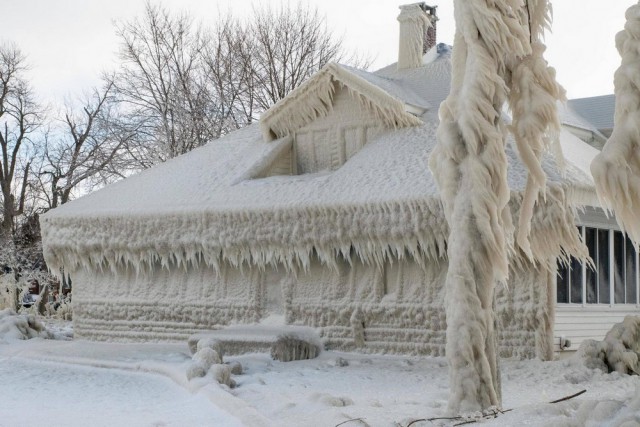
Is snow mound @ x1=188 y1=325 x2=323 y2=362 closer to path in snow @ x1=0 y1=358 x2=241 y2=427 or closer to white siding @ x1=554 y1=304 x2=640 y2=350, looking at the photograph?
path in snow @ x1=0 y1=358 x2=241 y2=427

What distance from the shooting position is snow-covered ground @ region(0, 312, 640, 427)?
26.0 feet

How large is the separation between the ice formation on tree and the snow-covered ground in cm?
140

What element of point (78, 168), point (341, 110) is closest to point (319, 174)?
point (341, 110)

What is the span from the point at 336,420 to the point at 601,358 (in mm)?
5088

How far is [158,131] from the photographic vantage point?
32.0 m

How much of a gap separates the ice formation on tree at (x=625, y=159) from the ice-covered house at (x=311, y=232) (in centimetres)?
457

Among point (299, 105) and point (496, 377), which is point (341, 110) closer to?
point (299, 105)

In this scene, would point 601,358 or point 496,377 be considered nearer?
point 496,377

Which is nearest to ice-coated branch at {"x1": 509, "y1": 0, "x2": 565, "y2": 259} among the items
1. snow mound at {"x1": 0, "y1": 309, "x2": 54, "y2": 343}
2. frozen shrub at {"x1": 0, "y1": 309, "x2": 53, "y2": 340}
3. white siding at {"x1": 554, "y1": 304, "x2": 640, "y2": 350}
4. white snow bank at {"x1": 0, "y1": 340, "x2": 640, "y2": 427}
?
white snow bank at {"x1": 0, "y1": 340, "x2": 640, "y2": 427}

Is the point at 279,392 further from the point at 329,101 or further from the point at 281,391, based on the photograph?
the point at 329,101

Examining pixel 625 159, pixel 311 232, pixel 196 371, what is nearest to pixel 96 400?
pixel 196 371

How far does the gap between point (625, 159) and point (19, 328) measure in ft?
51.8

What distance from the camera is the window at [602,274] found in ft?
45.4

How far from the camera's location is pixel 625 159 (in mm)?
6152
